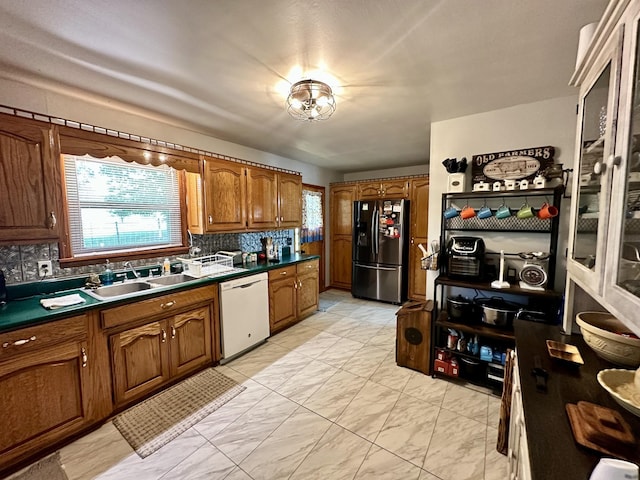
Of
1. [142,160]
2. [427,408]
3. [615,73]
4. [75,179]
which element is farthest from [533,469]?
[75,179]

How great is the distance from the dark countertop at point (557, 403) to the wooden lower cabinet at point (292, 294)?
2.37 metres

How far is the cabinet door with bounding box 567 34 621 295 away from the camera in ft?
2.75

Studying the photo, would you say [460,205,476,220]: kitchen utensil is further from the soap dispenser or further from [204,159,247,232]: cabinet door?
the soap dispenser

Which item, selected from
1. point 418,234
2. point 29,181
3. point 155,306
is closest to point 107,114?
point 29,181

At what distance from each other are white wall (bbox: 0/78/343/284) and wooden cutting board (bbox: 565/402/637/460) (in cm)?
327

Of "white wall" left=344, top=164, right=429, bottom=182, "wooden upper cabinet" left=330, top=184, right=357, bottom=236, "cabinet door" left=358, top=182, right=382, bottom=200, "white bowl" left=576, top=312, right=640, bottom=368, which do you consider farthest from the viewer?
"wooden upper cabinet" left=330, top=184, right=357, bottom=236

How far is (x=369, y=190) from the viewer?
4.59 metres

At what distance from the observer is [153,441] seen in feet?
5.50

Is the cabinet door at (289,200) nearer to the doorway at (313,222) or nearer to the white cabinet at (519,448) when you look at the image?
the doorway at (313,222)

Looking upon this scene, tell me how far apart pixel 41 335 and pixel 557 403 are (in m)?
2.50

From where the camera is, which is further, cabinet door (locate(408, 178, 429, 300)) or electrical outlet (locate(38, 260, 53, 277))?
cabinet door (locate(408, 178, 429, 300))

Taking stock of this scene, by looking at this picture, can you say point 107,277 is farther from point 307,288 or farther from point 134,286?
point 307,288

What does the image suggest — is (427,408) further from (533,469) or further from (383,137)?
(383,137)

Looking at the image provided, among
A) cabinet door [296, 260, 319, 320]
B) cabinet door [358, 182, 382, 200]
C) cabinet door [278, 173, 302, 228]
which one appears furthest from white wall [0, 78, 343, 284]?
cabinet door [358, 182, 382, 200]
